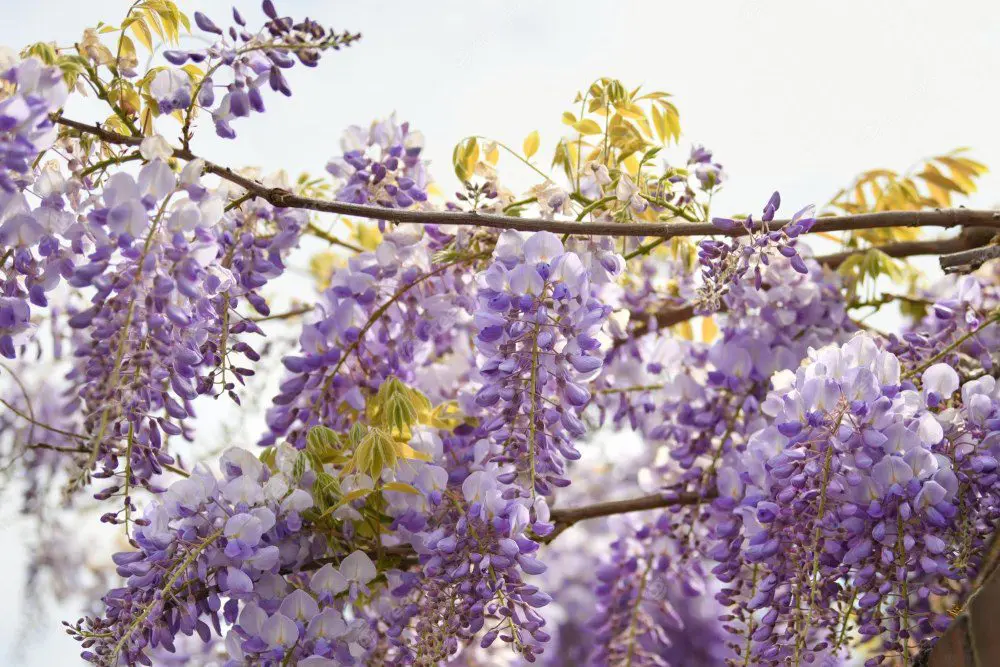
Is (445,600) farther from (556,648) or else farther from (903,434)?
(556,648)

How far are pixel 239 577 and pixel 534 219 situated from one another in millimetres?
497

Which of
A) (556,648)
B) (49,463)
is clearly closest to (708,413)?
(49,463)

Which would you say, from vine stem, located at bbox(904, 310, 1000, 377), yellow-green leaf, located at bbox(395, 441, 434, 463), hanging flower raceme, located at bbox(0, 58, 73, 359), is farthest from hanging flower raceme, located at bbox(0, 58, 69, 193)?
vine stem, located at bbox(904, 310, 1000, 377)

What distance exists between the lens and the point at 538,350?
112cm

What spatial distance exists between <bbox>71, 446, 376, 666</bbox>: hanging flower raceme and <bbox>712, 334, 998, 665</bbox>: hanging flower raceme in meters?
0.47

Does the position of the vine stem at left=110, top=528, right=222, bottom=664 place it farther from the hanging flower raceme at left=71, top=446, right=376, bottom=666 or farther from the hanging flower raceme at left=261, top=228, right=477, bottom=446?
the hanging flower raceme at left=261, top=228, right=477, bottom=446

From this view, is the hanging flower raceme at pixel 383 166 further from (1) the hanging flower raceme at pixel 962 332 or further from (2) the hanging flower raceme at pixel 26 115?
(1) the hanging flower raceme at pixel 962 332

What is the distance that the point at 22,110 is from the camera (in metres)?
0.97

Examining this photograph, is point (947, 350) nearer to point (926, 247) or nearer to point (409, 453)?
point (926, 247)

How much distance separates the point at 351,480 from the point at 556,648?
1609mm

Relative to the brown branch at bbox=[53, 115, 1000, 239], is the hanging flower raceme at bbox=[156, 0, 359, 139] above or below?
above

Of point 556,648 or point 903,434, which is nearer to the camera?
point 903,434

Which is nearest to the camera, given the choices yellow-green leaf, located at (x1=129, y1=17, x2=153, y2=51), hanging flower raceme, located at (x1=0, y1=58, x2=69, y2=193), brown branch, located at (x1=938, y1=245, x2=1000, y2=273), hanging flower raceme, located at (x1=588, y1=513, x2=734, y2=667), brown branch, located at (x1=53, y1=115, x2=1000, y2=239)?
hanging flower raceme, located at (x1=0, y1=58, x2=69, y2=193)

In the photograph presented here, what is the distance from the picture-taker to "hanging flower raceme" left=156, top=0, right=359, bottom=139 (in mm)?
1101
